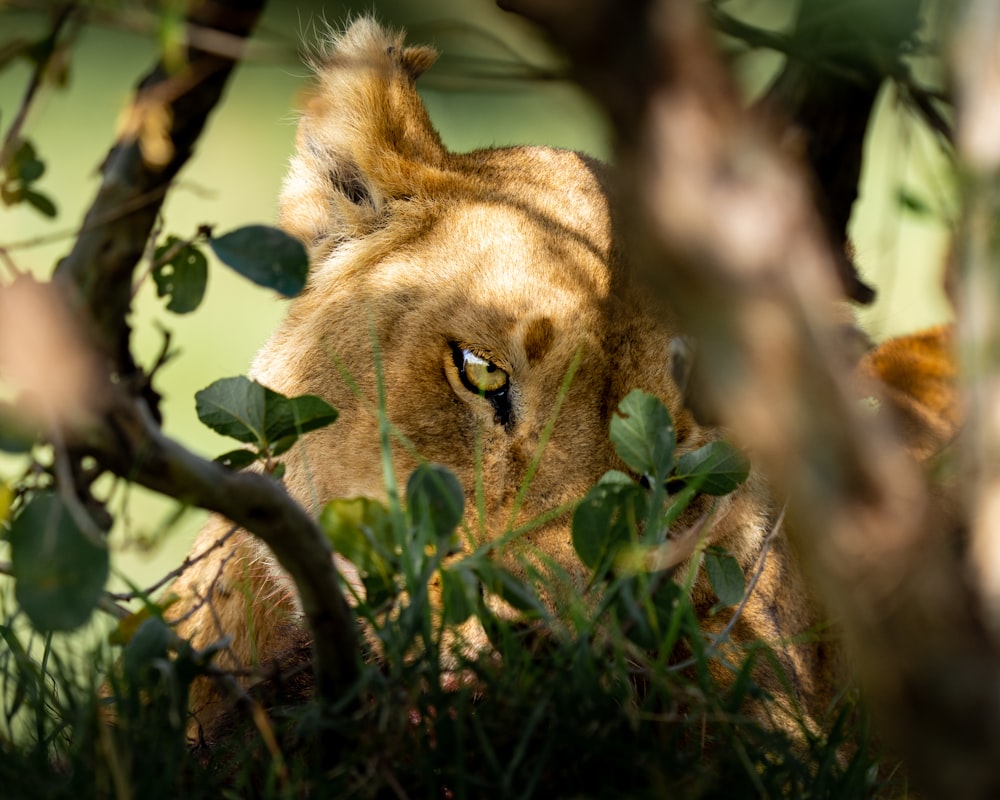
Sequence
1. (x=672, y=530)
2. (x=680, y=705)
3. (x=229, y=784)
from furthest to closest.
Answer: (x=672, y=530), (x=680, y=705), (x=229, y=784)

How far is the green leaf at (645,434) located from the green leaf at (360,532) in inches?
18.9

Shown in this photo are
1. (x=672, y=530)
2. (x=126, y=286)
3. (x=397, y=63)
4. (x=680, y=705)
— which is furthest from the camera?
(x=397, y=63)

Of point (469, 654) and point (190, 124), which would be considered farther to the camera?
point (469, 654)

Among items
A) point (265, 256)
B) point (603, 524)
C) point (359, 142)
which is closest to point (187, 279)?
point (265, 256)

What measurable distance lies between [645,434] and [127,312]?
3.00 feet

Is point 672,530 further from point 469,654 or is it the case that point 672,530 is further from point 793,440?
point 793,440

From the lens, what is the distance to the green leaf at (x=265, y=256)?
1794 millimetres

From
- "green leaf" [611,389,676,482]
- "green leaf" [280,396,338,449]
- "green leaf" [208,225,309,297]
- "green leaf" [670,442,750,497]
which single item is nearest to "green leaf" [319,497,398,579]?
"green leaf" [280,396,338,449]

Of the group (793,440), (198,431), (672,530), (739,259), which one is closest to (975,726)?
(793,440)

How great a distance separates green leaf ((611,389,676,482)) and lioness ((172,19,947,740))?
0.48 metres

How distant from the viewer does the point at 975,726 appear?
3.80 ft

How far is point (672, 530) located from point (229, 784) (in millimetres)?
1151

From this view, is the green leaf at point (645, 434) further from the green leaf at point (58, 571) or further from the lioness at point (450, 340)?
the green leaf at point (58, 571)

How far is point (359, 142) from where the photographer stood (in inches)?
134
